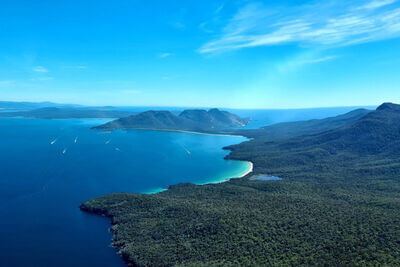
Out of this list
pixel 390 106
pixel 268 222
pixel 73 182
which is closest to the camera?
pixel 268 222

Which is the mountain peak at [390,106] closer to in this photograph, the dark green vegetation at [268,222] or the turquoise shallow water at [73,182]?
the dark green vegetation at [268,222]

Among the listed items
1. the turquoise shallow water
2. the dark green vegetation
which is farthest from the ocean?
the dark green vegetation

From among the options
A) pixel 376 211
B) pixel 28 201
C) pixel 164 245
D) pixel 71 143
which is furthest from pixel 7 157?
pixel 376 211

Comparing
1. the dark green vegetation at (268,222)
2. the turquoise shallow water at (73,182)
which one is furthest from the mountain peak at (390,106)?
the turquoise shallow water at (73,182)

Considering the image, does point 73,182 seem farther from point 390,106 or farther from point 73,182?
point 390,106

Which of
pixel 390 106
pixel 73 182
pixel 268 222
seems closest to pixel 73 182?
pixel 73 182

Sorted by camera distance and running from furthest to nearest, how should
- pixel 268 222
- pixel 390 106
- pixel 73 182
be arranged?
pixel 390 106, pixel 73 182, pixel 268 222

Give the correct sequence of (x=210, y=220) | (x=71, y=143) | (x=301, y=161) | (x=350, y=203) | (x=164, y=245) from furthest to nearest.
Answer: (x=71, y=143) → (x=301, y=161) → (x=350, y=203) → (x=210, y=220) → (x=164, y=245)

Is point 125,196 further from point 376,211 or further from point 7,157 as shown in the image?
point 7,157
